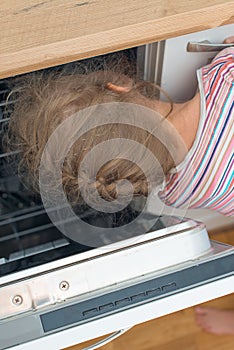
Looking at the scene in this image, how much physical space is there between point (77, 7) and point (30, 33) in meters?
0.06

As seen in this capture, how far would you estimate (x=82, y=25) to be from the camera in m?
0.60

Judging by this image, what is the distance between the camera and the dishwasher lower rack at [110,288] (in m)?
0.58

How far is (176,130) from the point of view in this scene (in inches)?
32.7

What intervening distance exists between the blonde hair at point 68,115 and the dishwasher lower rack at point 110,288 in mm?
176

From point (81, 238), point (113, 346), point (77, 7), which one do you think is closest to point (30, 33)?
point (77, 7)

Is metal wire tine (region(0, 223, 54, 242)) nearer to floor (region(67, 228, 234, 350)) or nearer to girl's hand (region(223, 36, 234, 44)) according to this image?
girl's hand (region(223, 36, 234, 44))

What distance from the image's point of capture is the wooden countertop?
59cm

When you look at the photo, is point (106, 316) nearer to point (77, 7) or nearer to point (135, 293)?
point (135, 293)

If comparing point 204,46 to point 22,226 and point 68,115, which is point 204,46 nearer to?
point 68,115

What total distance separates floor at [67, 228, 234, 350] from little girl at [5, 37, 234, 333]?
0.53 metres

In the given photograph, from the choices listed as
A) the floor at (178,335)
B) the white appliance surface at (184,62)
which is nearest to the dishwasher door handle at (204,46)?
the white appliance surface at (184,62)

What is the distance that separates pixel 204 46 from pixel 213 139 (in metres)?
0.13

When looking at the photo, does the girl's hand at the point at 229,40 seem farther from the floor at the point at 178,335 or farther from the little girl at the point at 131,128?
the floor at the point at 178,335

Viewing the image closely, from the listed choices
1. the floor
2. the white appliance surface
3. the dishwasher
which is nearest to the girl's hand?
the white appliance surface
